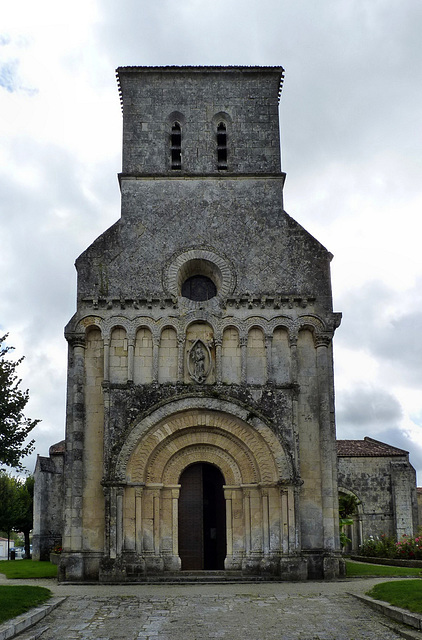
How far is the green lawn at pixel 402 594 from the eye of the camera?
1354 centimetres

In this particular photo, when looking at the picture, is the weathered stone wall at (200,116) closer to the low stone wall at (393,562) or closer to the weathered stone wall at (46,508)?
the low stone wall at (393,562)

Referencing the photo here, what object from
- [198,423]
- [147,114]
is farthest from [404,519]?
[147,114]

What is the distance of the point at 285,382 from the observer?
22.9 m

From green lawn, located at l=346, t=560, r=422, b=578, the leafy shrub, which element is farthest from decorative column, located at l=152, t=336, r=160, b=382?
the leafy shrub

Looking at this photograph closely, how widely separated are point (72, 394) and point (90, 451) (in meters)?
1.86

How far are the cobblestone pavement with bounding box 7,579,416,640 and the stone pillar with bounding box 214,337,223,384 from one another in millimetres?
6478

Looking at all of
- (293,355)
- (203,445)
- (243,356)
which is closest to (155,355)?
(243,356)

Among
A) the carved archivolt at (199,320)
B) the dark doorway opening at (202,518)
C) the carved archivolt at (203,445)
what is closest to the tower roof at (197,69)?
the carved archivolt at (199,320)

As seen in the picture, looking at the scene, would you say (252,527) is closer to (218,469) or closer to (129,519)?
(218,469)

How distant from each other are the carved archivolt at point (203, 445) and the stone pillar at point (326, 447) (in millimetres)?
1255

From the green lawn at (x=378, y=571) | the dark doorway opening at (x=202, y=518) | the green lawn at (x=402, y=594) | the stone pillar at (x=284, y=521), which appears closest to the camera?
the green lawn at (x=402, y=594)

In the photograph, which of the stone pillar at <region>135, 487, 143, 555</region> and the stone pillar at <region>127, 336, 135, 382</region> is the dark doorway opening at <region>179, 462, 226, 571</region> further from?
the stone pillar at <region>127, 336, 135, 382</region>

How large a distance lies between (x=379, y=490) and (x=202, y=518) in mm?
17299

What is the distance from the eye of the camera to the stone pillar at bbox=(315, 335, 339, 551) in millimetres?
21969
